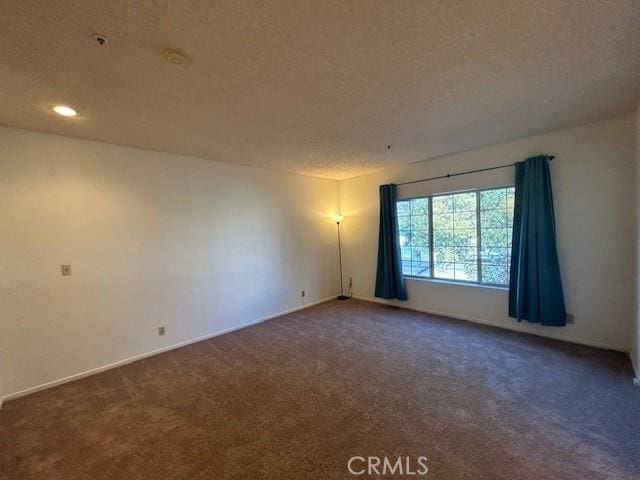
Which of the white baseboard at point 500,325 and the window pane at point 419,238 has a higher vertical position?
the window pane at point 419,238

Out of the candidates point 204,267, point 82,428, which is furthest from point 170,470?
point 204,267

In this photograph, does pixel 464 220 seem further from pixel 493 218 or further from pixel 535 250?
pixel 535 250

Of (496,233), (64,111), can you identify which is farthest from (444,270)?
(64,111)

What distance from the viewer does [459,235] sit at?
427 centimetres

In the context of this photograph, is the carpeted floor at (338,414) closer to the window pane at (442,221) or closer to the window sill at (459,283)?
the window sill at (459,283)

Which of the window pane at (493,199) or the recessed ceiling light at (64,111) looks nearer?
the recessed ceiling light at (64,111)

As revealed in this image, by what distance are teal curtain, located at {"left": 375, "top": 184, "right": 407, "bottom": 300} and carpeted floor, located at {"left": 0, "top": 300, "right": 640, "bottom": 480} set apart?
145 centimetres

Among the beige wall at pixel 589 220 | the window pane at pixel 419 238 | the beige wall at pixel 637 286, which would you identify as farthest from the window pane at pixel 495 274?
the beige wall at pixel 637 286

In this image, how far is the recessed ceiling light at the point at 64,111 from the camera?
227 centimetres

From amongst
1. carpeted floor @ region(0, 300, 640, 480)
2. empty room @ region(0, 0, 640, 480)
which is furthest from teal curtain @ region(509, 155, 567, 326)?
carpeted floor @ region(0, 300, 640, 480)

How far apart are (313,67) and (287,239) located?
3.39 m

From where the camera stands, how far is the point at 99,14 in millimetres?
1338

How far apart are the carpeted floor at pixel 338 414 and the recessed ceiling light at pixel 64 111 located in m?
2.55

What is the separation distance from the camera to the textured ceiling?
1395mm
